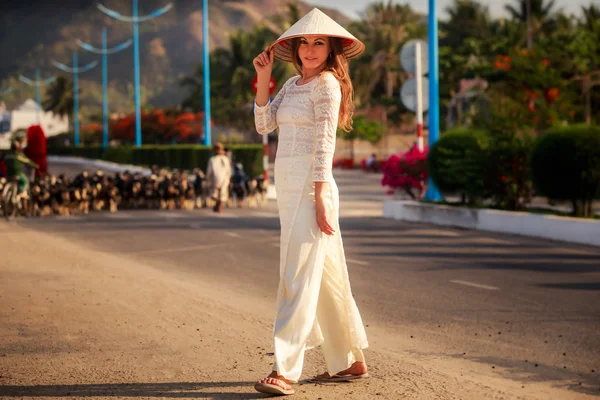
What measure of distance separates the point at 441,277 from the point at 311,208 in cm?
703

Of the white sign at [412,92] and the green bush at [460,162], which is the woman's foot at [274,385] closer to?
the green bush at [460,162]

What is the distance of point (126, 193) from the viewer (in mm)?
31812

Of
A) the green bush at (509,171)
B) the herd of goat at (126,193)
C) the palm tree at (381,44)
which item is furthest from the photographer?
the palm tree at (381,44)

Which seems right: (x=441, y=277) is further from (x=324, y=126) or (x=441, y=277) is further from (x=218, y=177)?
(x=218, y=177)

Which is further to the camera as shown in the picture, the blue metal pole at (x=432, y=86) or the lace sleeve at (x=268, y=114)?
the blue metal pole at (x=432, y=86)

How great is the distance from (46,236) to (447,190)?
8078mm

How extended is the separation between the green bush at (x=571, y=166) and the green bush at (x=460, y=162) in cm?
218

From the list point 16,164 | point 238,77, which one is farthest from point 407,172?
point 238,77

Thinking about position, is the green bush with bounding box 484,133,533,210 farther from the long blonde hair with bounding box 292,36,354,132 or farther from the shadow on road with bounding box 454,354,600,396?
the long blonde hair with bounding box 292,36,354,132

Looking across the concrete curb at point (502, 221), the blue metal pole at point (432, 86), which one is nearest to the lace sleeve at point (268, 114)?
the concrete curb at point (502, 221)

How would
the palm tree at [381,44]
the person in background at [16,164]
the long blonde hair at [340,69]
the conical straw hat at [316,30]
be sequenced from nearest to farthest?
the conical straw hat at [316,30]
the long blonde hair at [340,69]
the person in background at [16,164]
the palm tree at [381,44]

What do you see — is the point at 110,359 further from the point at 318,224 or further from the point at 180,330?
the point at 318,224

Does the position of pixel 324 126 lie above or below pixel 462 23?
below

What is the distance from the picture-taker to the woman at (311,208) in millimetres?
6758
